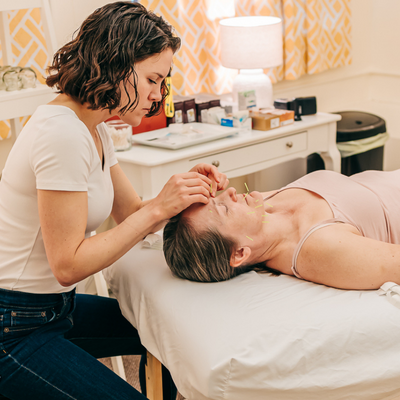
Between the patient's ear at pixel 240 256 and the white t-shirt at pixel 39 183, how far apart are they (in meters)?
0.36

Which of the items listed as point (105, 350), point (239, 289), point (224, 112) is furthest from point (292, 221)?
point (224, 112)

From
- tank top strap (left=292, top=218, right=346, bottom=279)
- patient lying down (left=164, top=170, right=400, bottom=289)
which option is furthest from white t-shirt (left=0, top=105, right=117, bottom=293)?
tank top strap (left=292, top=218, right=346, bottom=279)

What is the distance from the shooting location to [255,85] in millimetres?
2660

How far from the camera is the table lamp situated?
254 cm

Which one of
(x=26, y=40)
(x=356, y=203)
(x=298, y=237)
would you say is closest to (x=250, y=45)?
(x=26, y=40)

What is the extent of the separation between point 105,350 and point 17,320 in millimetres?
324

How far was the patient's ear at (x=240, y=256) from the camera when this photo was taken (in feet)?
4.25

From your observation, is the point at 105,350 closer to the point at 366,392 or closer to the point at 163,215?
the point at 163,215

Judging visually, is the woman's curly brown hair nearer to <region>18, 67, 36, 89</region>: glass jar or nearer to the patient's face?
the patient's face

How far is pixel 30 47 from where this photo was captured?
7.18 ft

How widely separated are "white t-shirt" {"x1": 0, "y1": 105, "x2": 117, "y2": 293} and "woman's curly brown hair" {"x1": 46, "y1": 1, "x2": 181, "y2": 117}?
0.07 m

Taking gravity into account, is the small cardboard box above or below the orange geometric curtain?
below

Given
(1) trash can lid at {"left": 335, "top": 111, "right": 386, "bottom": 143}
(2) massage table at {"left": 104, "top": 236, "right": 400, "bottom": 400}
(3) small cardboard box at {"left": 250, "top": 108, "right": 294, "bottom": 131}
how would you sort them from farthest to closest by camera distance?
(1) trash can lid at {"left": 335, "top": 111, "right": 386, "bottom": 143}, (3) small cardboard box at {"left": 250, "top": 108, "right": 294, "bottom": 131}, (2) massage table at {"left": 104, "top": 236, "right": 400, "bottom": 400}

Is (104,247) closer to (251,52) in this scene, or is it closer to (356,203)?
(356,203)
